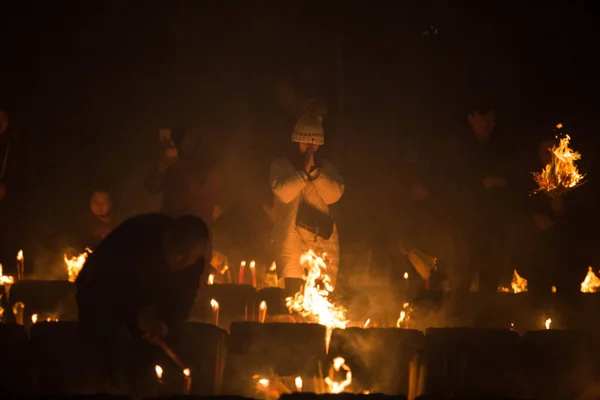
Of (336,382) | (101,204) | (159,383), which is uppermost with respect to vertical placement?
(101,204)

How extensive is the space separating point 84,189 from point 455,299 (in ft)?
17.2

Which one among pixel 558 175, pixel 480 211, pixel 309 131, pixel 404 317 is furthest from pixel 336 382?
pixel 558 175

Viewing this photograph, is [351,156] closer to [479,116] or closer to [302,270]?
[479,116]

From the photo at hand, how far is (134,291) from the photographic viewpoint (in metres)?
6.21

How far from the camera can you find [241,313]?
7.82 m

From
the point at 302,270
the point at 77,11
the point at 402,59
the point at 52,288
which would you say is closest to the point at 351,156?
the point at 402,59

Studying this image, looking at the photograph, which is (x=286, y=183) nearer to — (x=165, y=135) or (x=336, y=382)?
(x=165, y=135)

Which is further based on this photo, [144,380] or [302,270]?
[302,270]

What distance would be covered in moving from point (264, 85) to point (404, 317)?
4276 mm

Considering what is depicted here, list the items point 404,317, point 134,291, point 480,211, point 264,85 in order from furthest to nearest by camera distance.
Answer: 1. point 264,85
2. point 480,211
3. point 404,317
4. point 134,291

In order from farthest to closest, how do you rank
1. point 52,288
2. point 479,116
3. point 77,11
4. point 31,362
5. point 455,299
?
point 77,11, point 479,116, point 455,299, point 52,288, point 31,362

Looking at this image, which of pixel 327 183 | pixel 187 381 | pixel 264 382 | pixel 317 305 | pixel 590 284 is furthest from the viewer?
pixel 590 284

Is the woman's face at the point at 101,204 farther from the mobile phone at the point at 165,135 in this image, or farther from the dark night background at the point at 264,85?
the mobile phone at the point at 165,135

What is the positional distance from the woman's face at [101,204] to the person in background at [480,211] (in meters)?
3.96
